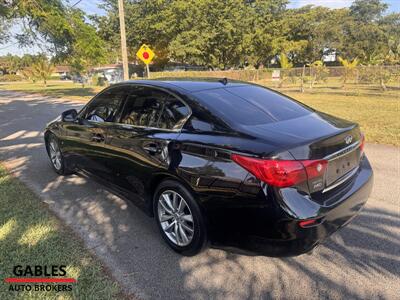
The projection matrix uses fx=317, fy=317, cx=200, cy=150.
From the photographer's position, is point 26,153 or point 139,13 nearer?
point 26,153

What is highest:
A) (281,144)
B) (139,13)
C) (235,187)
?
(139,13)

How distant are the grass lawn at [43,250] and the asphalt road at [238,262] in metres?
0.13

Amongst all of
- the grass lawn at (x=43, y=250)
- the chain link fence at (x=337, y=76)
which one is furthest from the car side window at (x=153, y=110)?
the chain link fence at (x=337, y=76)

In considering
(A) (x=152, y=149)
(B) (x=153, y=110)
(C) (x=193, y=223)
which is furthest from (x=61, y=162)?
(C) (x=193, y=223)

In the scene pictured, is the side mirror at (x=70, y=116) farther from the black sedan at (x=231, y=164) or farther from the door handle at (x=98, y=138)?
Result: the black sedan at (x=231, y=164)

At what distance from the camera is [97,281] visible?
2.60m

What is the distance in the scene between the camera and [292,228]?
2256 mm

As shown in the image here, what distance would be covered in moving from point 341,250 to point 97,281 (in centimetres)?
220

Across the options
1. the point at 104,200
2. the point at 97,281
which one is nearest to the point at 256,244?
the point at 97,281

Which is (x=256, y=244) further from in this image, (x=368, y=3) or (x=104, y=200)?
(x=368, y=3)

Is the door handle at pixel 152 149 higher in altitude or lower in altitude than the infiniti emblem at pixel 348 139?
lower

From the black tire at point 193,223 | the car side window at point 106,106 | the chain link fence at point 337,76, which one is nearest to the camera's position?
the black tire at point 193,223

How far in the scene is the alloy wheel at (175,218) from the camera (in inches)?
113

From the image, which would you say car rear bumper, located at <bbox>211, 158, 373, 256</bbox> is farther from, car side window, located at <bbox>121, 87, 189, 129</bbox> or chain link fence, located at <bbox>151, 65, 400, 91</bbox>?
chain link fence, located at <bbox>151, 65, 400, 91</bbox>
